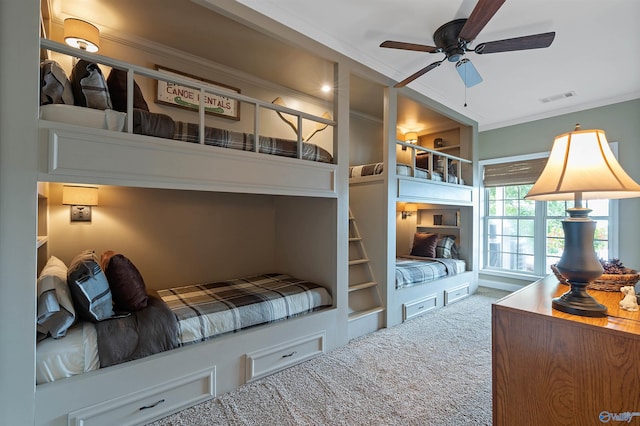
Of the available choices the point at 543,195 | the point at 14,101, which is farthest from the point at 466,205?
the point at 14,101

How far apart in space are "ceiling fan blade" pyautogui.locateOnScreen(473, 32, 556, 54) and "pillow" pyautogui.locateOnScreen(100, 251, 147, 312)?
304 centimetres

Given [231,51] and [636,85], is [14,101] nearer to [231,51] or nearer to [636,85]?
[231,51]

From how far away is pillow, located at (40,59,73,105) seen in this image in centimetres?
157

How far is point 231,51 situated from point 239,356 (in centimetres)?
278

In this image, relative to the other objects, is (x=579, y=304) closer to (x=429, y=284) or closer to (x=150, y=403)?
(x=150, y=403)

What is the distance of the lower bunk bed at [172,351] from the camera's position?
154 centimetres

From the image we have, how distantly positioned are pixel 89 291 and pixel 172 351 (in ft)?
1.99

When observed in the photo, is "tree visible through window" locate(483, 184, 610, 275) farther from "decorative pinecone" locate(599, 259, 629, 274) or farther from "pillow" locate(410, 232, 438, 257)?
"decorative pinecone" locate(599, 259, 629, 274)

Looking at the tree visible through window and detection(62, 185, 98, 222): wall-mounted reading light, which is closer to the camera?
detection(62, 185, 98, 222): wall-mounted reading light

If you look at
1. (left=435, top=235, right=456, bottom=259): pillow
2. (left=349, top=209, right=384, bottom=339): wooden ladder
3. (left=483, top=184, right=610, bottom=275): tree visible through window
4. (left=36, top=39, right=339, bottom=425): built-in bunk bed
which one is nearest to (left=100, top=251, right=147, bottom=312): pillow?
(left=36, top=39, right=339, bottom=425): built-in bunk bed

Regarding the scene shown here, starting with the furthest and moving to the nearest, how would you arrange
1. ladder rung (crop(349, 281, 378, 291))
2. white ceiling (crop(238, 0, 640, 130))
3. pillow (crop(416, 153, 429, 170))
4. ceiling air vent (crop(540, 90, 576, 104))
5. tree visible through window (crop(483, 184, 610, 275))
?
pillow (crop(416, 153, 429, 170)), tree visible through window (crop(483, 184, 610, 275)), ceiling air vent (crop(540, 90, 576, 104)), ladder rung (crop(349, 281, 378, 291)), white ceiling (crop(238, 0, 640, 130))

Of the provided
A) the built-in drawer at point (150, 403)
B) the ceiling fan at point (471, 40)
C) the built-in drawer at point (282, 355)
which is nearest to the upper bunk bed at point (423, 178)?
the ceiling fan at point (471, 40)

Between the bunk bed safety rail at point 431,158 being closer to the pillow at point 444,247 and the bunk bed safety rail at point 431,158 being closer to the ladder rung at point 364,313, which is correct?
the pillow at point 444,247

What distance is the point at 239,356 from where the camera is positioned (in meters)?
2.11
